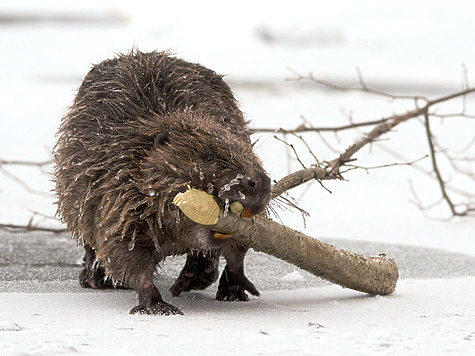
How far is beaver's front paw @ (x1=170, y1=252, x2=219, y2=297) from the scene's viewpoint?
408 centimetres

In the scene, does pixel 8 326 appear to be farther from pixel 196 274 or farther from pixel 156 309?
pixel 196 274

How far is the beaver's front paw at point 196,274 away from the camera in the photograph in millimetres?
4082

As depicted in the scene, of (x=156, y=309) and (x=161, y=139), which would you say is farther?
(x=161, y=139)

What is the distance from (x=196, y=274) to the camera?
411cm

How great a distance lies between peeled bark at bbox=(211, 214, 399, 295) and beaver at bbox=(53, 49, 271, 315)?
0.39ft

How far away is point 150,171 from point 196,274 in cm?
79

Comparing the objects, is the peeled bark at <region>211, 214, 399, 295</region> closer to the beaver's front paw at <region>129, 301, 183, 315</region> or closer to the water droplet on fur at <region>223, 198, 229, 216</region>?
the water droplet on fur at <region>223, 198, 229, 216</region>

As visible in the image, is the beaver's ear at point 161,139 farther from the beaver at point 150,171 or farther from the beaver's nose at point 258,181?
the beaver's nose at point 258,181

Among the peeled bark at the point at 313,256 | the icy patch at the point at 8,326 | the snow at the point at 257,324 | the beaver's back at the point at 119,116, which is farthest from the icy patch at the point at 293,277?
the icy patch at the point at 8,326

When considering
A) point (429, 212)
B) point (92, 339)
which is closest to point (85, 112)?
point (92, 339)

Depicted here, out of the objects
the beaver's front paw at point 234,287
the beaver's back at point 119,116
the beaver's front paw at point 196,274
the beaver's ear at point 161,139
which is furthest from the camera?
the beaver's front paw at point 196,274

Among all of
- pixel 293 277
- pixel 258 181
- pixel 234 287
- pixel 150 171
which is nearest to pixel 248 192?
pixel 258 181

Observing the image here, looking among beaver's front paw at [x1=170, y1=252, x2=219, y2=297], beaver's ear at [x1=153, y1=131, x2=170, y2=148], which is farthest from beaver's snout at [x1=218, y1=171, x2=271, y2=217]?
beaver's front paw at [x1=170, y1=252, x2=219, y2=297]

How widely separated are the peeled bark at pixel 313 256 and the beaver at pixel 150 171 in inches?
4.7
